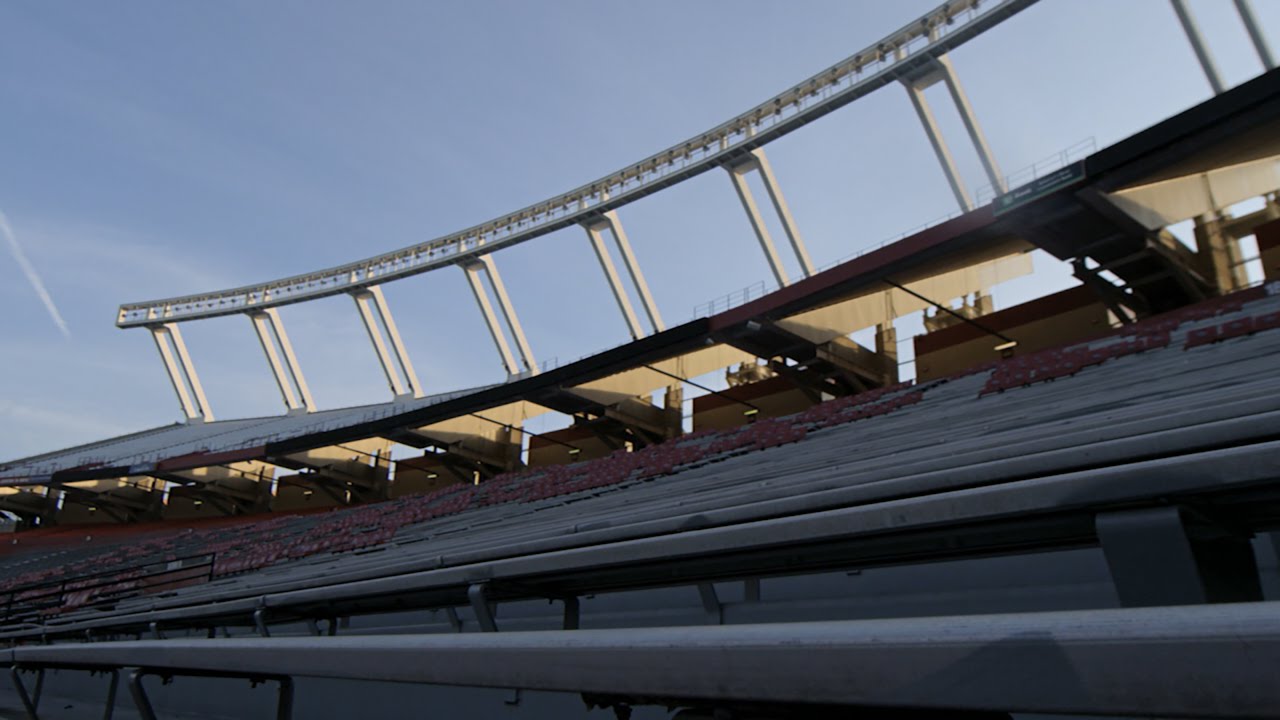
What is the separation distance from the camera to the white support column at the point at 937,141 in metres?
21.9

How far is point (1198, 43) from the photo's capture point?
61.0 ft

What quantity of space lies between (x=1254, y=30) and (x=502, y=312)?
2581 centimetres

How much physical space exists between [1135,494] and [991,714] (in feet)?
2.28

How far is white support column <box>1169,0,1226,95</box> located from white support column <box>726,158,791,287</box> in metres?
11.8

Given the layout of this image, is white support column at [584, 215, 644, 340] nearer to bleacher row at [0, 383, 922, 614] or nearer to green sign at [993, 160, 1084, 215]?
bleacher row at [0, 383, 922, 614]

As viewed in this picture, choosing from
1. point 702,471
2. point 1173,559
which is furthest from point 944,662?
point 702,471

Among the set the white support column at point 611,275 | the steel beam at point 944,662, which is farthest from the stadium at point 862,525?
the white support column at point 611,275

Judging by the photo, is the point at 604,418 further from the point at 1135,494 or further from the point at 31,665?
the point at 1135,494

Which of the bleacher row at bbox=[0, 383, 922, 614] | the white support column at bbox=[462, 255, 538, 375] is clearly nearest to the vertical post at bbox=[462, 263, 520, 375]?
the white support column at bbox=[462, 255, 538, 375]

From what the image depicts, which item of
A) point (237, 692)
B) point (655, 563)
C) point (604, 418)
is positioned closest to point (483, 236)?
point (604, 418)

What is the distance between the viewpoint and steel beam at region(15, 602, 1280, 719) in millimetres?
743

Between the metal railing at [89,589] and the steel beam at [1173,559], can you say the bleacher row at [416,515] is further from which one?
the steel beam at [1173,559]

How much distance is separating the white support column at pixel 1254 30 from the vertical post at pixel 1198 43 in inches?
35.7

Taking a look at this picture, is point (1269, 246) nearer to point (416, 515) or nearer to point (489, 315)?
point (416, 515)
